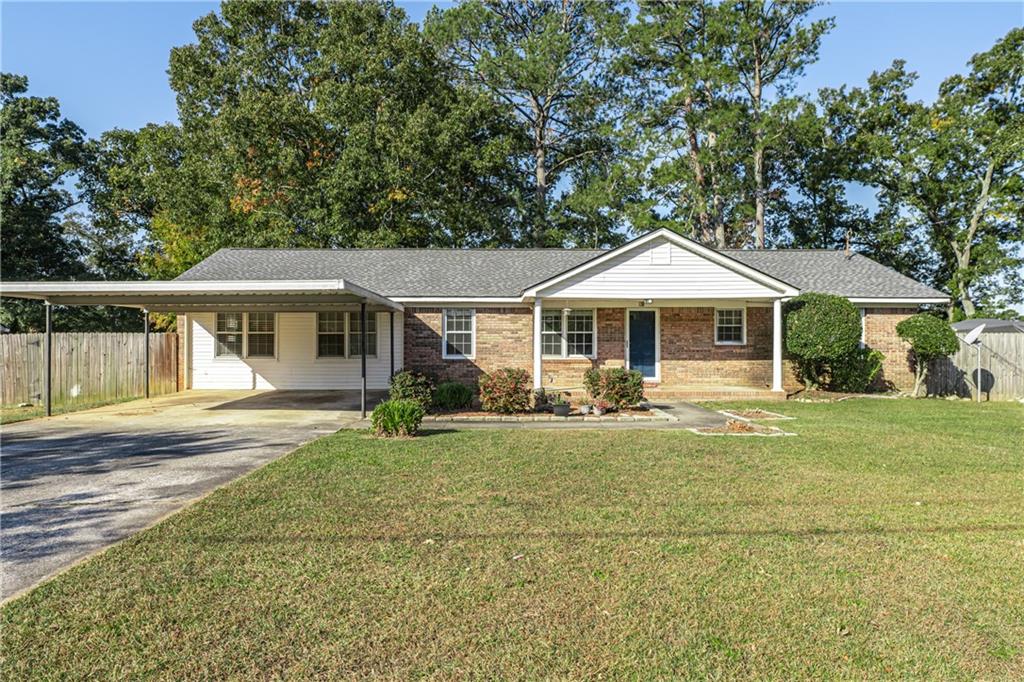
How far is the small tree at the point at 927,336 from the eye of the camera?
1568 centimetres

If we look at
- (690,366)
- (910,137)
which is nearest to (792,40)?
(910,137)

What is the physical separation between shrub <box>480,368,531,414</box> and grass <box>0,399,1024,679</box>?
5.09 meters

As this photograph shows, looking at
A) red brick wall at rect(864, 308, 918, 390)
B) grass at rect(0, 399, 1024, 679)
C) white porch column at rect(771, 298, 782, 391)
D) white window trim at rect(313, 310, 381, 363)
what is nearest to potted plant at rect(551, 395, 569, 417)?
grass at rect(0, 399, 1024, 679)

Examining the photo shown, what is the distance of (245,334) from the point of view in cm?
1811

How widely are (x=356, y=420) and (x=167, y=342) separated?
9447 mm

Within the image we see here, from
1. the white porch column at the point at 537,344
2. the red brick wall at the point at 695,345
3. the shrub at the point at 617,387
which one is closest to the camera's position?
the shrub at the point at 617,387

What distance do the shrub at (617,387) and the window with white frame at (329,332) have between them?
8.87m

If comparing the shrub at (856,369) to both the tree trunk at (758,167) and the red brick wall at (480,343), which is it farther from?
the tree trunk at (758,167)

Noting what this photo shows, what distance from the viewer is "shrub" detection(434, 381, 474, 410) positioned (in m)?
13.0

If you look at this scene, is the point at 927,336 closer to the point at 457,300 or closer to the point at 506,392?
the point at 506,392

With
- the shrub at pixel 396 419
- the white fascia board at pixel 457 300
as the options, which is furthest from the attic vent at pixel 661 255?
the shrub at pixel 396 419

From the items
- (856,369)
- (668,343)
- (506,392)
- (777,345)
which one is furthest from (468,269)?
(856,369)

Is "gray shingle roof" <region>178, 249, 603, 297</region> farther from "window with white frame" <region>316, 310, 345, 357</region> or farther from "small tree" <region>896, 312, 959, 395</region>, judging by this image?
"small tree" <region>896, 312, 959, 395</region>

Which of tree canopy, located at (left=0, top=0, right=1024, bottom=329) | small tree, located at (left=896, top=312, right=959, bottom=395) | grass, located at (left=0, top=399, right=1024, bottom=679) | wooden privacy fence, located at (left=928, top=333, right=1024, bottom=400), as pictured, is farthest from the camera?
tree canopy, located at (left=0, top=0, right=1024, bottom=329)
